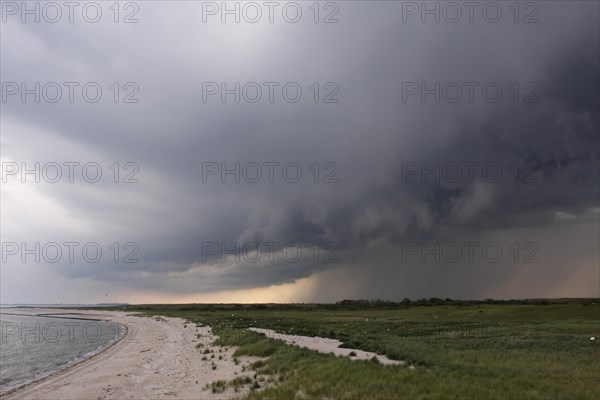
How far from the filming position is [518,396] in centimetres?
1686

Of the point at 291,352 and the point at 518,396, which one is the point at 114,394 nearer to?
the point at 291,352

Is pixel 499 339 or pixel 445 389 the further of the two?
pixel 499 339

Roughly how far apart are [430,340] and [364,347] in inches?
574

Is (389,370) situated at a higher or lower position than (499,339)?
higher

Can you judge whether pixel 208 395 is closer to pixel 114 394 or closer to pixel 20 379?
pixel 114 394

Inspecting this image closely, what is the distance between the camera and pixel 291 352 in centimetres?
2892

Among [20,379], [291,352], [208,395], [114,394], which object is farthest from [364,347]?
[20,379]

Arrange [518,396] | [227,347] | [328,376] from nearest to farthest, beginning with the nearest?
[518,396] < [328,376] < [227,347]

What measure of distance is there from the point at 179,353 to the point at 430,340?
2516 cm

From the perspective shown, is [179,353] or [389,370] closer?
[389,370]

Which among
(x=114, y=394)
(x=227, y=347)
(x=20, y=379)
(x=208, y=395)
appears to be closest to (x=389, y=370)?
(x=208, y=395)

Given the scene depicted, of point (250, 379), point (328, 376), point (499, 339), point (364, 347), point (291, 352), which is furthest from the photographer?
point (499, 339)

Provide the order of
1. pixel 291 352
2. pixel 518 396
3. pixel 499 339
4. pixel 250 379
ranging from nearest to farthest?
pixel 518 396 → pixel 250 379 → pixel 291 352 → pixel 499 339

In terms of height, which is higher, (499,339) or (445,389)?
(445,389)
